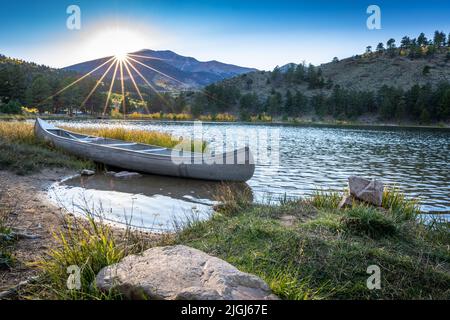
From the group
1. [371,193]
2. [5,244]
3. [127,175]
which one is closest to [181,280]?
[5,244]

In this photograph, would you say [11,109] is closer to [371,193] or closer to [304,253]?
[371,193]

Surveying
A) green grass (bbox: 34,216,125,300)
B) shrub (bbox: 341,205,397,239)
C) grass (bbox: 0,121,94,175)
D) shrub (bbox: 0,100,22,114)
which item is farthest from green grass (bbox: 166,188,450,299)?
shrub (bbox: 0,100,22,114)

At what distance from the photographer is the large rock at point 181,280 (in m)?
2.45

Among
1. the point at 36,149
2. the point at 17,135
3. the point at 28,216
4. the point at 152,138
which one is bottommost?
the point at 28,216

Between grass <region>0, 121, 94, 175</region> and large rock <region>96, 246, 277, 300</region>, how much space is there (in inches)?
335

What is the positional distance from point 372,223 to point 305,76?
8523cm

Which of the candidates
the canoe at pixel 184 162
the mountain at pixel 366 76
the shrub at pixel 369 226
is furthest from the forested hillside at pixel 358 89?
the shrub at pixel 369 226

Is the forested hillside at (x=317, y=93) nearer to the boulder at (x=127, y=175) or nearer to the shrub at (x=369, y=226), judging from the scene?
the boulder at (x=127, y=175)

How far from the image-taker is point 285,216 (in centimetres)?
564

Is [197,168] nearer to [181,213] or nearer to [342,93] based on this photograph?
[181,213]

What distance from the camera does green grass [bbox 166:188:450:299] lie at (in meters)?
3.25

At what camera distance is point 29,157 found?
36.1 feet

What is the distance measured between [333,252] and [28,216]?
521cm
